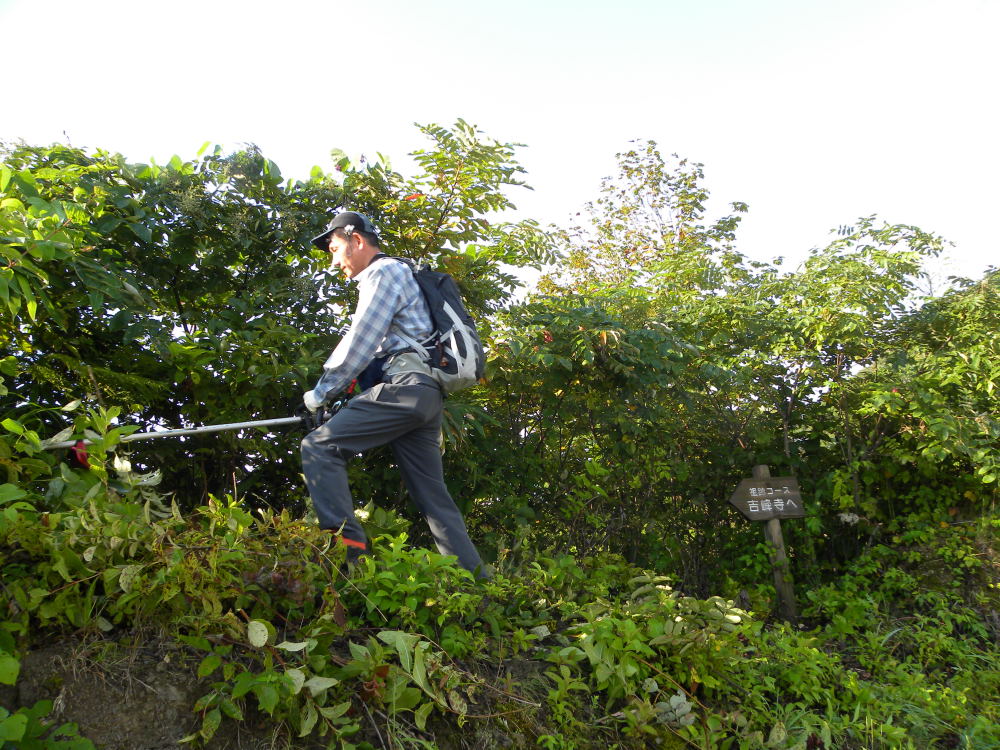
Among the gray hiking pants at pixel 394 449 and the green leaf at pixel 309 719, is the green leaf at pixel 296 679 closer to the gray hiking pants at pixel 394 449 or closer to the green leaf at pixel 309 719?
the green leaf at pixel 309 719

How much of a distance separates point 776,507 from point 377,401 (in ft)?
13.2

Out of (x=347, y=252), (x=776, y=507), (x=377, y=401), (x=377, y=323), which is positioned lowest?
(x=776, y=507)

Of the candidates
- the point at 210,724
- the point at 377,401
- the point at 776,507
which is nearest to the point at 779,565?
the point at 776,507

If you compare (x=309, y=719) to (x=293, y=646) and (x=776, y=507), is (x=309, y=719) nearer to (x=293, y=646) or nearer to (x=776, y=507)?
(x=293, y=646)

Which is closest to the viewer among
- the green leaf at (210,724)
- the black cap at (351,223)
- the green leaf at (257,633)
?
the green leaf at (210,724)

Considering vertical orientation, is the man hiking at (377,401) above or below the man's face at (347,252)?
below

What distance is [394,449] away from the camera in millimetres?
3584

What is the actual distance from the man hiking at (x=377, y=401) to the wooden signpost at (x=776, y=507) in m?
3.32

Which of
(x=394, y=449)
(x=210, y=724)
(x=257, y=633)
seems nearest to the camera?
(x=210, y=724)

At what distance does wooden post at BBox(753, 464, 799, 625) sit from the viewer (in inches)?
239

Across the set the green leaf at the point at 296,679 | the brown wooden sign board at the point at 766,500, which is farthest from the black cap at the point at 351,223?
the brown wooden sign board at the point at 766,500

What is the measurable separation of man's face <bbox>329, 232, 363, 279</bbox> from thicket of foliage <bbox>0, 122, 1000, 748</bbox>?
639 mm

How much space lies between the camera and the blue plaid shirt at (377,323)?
334cm

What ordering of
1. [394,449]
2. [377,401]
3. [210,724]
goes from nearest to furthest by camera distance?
[210,724] → [377,401] → [394,449]
